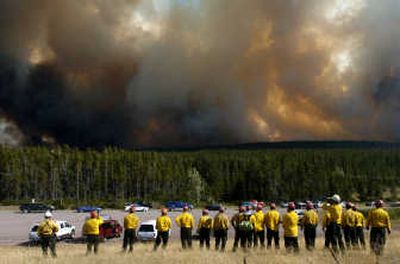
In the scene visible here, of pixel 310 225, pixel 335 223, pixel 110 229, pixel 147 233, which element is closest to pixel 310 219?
pixel 310 225

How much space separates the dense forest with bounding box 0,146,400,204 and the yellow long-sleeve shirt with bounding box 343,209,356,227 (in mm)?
116375

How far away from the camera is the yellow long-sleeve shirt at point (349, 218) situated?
25188mm

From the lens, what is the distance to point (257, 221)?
86.6 ft

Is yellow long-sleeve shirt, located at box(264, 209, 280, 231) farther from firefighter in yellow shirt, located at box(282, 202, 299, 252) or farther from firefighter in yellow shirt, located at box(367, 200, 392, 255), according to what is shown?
firefighter in yellow shirt, located at box(367, 200, 392, 255)

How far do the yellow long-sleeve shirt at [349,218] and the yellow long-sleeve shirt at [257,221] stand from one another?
3.58 m

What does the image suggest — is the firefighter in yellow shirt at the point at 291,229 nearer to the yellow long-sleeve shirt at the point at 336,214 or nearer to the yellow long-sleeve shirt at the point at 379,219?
the yellow long-sleeve shirt at the point at 336,214

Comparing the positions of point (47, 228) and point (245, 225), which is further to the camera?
point (47, 228)

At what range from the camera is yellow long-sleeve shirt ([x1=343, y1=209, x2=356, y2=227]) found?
992 inches

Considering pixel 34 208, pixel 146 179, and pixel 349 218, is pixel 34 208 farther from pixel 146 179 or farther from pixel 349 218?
pixel 349 218

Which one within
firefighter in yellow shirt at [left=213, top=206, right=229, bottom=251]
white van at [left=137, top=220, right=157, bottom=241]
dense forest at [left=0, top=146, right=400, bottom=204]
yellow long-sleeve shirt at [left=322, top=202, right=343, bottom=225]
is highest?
dense forest at [left=0, top=146, right=400, bottom=204]

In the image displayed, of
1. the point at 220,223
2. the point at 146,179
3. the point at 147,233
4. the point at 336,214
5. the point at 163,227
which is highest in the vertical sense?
the point at 146,179

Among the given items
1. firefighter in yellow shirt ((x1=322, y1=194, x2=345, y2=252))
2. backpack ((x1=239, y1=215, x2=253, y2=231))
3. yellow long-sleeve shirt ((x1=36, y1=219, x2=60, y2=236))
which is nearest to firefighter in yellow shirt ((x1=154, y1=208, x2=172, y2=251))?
backpack ((x1=239, y1=215, x2=253, y2=231))

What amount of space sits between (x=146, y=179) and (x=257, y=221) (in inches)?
5233

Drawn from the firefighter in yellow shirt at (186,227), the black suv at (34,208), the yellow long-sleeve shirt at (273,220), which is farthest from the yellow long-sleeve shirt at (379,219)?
the black suv at (34,208)
